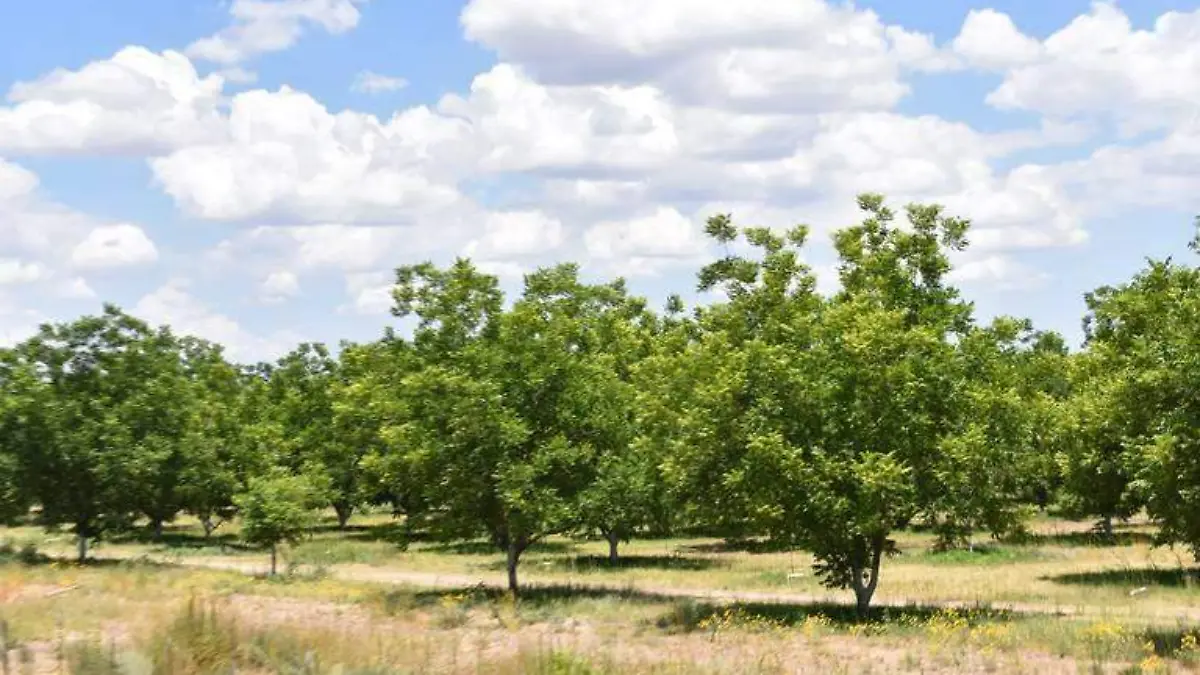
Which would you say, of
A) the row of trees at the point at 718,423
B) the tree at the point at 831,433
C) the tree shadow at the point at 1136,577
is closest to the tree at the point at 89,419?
the row of trees at the point at 718,423

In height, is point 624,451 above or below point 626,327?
below

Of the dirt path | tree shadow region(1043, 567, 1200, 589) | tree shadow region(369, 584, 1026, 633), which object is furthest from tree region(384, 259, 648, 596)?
tree shadow region(1043, 567, 1200, 589)

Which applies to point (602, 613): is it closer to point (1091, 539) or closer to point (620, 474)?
point (620, 474)

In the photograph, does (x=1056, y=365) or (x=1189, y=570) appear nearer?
(x=1189, y=570)

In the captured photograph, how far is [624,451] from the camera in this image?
33469mm

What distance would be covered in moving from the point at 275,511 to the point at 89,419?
24.9 feet

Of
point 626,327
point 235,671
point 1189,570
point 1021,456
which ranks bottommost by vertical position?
point 1189,570

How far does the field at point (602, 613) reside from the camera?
14.5 metres

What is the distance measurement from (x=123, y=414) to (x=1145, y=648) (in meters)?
35.5

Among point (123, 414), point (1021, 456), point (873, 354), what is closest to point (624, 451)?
point (873, 354)

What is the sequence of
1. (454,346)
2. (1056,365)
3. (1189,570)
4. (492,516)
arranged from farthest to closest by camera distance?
(1056,365), (1189,570), (454,346), (492,516)

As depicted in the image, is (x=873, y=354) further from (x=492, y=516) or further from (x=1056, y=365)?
(x=1056, y=365)

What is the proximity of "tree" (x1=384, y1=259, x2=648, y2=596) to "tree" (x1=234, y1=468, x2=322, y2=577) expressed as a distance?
1038 centimetres

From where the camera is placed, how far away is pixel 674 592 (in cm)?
3603
